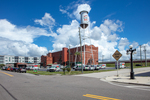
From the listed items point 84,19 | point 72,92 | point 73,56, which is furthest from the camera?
point 73,56

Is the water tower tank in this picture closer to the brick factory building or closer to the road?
the brick factory building

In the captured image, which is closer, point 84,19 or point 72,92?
point 72,92

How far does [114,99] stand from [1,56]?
13813cm

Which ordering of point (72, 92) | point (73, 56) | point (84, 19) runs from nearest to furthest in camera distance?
point (72, 92)
point (84, 19)
point (73, 56)

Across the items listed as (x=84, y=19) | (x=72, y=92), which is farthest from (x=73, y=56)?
(x=72, y=92)

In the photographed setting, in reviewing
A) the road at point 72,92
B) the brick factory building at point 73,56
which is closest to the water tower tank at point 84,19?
the brick factory building at point 73,56

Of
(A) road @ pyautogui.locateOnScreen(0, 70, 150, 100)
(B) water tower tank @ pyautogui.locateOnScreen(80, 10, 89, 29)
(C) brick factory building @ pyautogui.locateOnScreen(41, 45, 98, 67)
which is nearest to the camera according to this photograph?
(A) road @ pyautogui.locateOnScreen(0, 70, 150, 100)

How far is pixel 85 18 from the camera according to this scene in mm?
40188

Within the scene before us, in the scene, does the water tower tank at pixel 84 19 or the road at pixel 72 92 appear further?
the water tower tank at pixel 84 19

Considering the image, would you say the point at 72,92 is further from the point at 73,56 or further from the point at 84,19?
the point at 73,56

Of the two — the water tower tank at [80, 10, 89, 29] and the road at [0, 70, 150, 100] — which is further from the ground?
the water tower tank at [80, 10, 89, 29]

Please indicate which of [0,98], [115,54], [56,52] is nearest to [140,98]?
[0,98]

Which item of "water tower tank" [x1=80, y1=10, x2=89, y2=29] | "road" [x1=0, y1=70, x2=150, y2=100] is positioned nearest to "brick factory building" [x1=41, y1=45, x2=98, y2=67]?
"water tower tank" [x1=80, y1=10, x2=89, y2=29]

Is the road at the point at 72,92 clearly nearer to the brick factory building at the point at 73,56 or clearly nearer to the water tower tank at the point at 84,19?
the water tower tank at the point at 84,19
